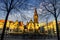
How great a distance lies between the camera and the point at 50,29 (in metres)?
65.4

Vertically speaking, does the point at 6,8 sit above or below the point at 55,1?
below

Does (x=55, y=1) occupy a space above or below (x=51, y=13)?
above

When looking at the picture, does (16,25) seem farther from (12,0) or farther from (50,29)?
(12,0)

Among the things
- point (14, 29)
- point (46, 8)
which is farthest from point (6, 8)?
point (14, 29)

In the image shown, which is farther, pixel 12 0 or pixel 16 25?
pixel 16 25

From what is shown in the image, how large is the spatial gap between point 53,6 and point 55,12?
1026 millimetres

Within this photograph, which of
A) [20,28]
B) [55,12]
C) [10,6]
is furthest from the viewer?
[20,28]

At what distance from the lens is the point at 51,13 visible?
64.3ft

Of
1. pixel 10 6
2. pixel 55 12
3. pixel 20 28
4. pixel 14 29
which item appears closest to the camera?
pixel 10 6

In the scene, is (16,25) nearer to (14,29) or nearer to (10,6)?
(14,29)

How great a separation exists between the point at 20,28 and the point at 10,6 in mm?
48623

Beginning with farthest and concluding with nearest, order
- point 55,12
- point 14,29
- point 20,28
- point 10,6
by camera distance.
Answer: point 20,28 < point 14,29 < point 55,12 < point 10,6

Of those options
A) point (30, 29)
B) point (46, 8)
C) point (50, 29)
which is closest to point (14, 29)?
point (30, 29)

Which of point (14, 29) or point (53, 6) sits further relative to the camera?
point (14, 29)
